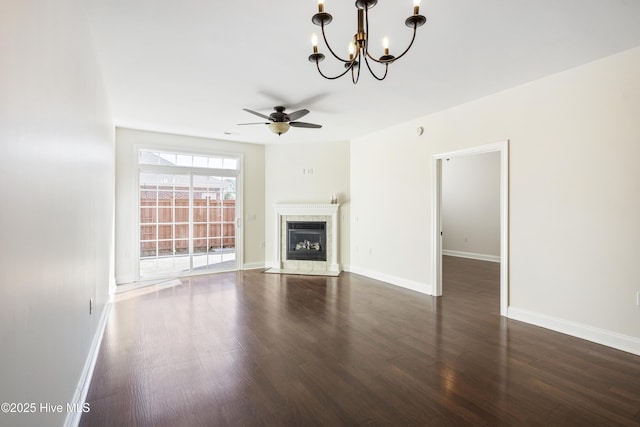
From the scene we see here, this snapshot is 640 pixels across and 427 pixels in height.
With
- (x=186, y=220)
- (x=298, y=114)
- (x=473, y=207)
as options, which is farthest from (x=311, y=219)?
(x=473, y=207)

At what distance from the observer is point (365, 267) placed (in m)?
5.87

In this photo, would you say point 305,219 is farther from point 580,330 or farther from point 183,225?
point 580,330

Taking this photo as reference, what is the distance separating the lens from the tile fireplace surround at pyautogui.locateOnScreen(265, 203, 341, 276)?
6.24m

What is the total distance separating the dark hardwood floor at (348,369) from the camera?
1.93 meters

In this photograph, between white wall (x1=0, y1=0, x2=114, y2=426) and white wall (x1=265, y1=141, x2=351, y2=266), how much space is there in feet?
14.3

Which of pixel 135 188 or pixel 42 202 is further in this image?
pixel 135 188

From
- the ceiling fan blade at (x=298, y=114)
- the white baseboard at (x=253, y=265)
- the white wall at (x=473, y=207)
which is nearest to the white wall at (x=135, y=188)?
the white baseboard at (x=253, y=265)

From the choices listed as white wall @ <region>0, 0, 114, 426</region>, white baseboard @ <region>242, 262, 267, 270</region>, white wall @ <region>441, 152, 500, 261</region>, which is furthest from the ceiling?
white wall @ <region>441, 152, 500, 261</region>

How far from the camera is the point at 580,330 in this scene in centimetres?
305

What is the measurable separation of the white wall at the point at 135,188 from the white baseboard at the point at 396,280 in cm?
214

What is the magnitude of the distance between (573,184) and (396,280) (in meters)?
2.81

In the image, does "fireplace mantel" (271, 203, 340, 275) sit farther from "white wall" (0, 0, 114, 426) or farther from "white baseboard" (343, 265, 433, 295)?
"white wall" (0, 0, 114, 426)

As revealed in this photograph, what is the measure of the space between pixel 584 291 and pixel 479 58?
8.27 ft

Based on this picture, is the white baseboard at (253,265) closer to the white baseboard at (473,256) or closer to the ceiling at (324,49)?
the ceiling at (324,49)
